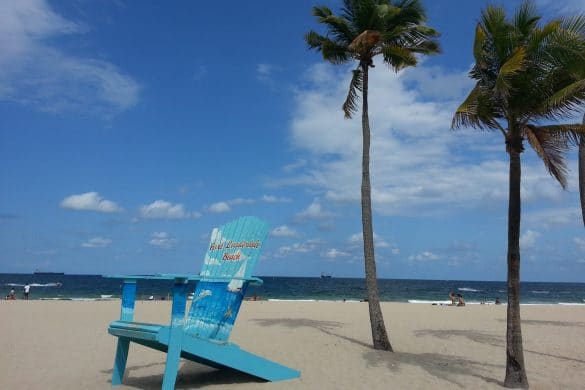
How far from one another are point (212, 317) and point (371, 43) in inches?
247

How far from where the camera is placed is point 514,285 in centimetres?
664

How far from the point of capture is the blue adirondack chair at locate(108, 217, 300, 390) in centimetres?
524

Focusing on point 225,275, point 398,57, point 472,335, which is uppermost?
point 398,57

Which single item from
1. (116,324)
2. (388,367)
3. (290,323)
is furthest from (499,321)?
(116,324)

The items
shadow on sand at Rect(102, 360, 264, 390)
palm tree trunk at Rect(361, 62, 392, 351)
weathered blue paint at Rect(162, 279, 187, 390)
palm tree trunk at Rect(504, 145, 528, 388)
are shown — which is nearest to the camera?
weathered blue paint at Rect(162, 279, 187, 390)

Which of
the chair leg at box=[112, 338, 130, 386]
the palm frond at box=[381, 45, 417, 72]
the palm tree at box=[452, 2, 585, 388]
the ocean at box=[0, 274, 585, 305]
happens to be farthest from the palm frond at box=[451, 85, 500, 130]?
the ocean at box=[0, 274, 585, 305]

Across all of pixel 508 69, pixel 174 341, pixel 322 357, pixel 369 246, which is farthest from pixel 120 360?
pixel 508 69

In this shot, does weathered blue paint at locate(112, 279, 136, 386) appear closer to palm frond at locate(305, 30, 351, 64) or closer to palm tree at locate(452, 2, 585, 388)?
palm tree at locate(452, 2, 585, 388)

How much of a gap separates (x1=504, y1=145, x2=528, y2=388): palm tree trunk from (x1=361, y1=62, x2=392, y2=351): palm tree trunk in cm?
293

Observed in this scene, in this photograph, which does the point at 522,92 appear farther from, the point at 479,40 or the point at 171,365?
the point at 171,365

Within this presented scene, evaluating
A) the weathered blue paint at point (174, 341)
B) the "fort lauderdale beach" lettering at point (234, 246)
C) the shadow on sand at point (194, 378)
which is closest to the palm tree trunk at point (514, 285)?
the shadow on sand at point (194, 378)

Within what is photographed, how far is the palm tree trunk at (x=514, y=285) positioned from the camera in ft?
21.6

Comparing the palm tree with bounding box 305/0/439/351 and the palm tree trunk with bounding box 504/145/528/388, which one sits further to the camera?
the palm tree with bounding box 305/0/439/351

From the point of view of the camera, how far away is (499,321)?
1719cm
